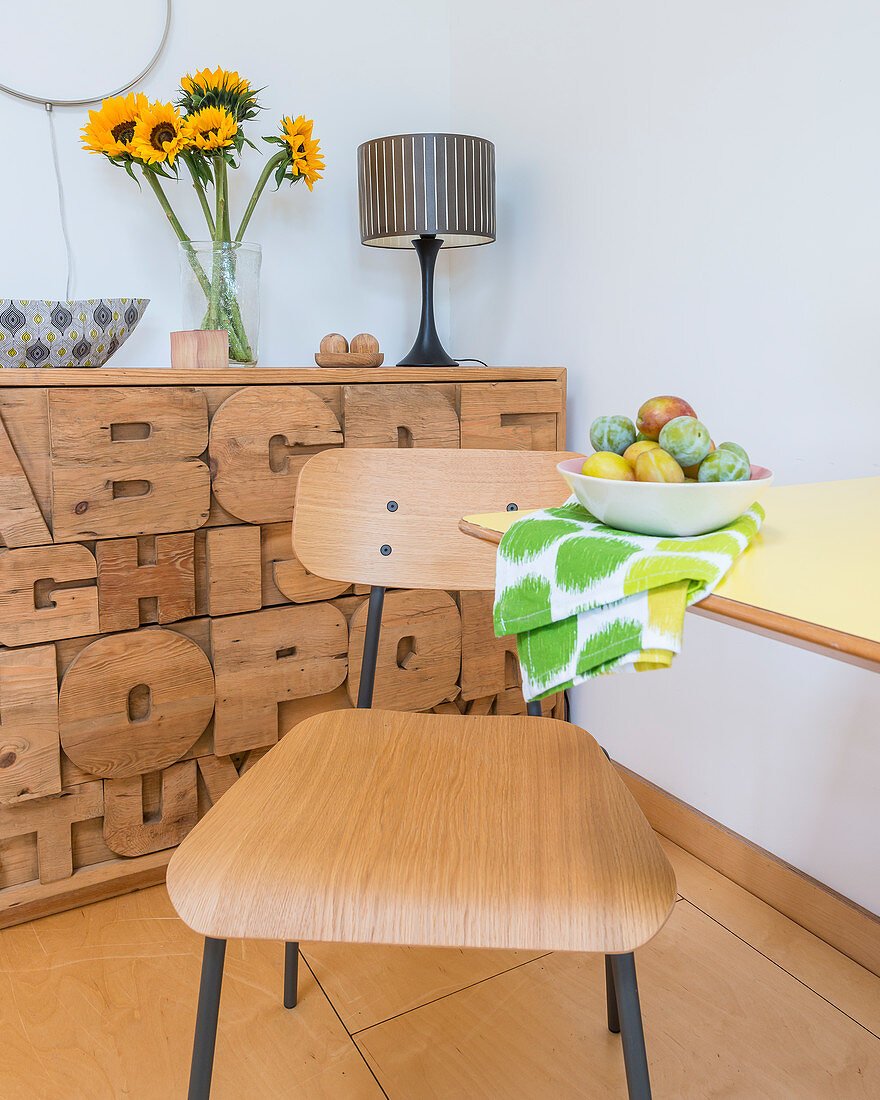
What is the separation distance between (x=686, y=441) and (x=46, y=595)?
3.38ft

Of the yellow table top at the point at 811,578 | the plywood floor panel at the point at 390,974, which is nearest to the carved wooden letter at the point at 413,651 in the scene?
the plywood floor panel at the point at 390,974

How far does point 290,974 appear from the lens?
3.78ft

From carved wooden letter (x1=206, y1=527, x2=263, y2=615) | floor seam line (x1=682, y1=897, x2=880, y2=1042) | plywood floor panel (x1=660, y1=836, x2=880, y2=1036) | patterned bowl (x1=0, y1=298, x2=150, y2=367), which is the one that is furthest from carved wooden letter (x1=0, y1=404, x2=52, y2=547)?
floor seam line (x1=682, y1=897, x2=880, y2=1042)

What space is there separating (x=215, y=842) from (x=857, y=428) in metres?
1.03

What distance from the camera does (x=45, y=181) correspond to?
1559mm

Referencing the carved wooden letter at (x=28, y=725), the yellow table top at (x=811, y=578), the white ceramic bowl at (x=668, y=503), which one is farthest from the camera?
the carved wooden letter at (x=28, y=725)

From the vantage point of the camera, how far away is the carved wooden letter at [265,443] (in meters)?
1.36

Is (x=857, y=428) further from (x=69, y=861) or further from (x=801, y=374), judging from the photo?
(x=69, y=861)

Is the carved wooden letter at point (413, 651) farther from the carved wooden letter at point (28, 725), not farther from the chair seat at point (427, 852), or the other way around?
the chair seat at point (427, 852)

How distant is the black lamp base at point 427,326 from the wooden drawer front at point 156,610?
20cm

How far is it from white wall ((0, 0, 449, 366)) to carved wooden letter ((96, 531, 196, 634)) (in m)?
0.53

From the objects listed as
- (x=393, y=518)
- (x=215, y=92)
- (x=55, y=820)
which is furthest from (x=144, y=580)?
(x=215, y=92)

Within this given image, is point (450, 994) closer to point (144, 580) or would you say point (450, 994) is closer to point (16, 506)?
point (144, 580)

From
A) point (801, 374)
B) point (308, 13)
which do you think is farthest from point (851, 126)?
point (308, 13)
